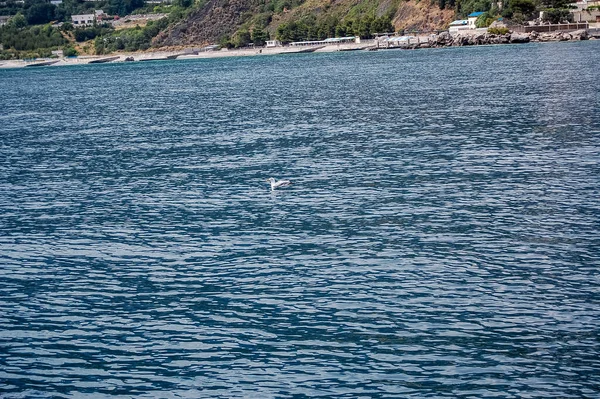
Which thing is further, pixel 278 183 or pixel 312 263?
pixel 278 183

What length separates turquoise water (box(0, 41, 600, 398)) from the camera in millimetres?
22312

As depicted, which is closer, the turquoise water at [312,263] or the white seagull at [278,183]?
the turquoise water at [312,263]

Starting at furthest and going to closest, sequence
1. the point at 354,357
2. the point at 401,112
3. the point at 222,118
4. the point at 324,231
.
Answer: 1. the point at 222,118
2. the point at 401,112
3. the point at 324,231
4. the point at 354,357

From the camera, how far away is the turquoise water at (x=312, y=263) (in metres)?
22.3

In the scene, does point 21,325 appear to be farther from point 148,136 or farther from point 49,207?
point 148,136

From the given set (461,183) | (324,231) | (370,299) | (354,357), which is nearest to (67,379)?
(354,357)

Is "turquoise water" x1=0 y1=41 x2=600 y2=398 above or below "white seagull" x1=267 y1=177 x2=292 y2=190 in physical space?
below

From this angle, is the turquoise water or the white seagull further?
the white seagull

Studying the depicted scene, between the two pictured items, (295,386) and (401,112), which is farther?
(401,112)

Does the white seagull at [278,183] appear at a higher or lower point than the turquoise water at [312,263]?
higher

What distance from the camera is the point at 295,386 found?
840 inches

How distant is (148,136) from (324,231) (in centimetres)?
4177

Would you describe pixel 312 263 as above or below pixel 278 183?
below

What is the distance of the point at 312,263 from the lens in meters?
31.3
